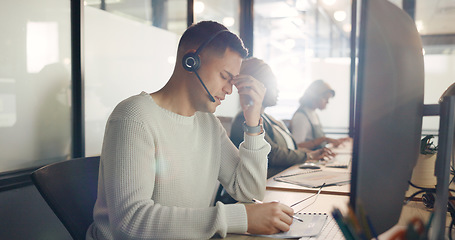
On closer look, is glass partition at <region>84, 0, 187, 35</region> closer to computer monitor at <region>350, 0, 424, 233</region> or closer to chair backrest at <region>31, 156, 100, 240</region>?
chair backrest at <region>31, 156, 100, 240</region>

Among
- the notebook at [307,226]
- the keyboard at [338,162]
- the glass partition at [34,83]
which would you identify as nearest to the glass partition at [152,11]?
the glass partition at [34,83]

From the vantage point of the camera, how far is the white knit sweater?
2.97 feet

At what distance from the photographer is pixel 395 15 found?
553mm

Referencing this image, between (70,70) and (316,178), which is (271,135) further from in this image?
(70,70)

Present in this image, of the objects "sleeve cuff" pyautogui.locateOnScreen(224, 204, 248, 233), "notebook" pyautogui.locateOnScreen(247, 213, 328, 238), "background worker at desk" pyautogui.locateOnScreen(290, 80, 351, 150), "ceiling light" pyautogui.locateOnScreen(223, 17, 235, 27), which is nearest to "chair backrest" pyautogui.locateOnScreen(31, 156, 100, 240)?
"sleeve cuff" pyautogui.locateOnScreen(224, 204, 248, 233)

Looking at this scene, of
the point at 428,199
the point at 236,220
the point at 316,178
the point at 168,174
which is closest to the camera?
the point at 236,220

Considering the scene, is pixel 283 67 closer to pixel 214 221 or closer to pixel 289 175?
pixel 289 175

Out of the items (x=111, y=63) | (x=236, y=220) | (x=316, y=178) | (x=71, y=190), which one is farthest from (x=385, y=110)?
(x=111, y=63)

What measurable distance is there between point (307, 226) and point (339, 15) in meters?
3.83

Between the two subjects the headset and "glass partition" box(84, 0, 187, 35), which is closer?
the headset

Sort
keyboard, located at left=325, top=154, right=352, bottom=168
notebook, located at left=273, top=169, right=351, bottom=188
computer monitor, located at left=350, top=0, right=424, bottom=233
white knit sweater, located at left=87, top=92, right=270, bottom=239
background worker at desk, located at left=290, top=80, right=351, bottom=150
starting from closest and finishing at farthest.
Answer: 1. computer monitor, located at left=350, top=0, right=424, bottom=233
2. white knit sweater, located at left=87, top=92, right=270, bottom=239
3. notebook, located at left=273, top=169, right=351, bottom=188
4. keyboard, located at left=325, top=154, right=352, bottom=168
5. background worker at desk, located at left=290, top=80, right=351, bottom=150

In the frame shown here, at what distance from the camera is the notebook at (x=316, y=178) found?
1.61 m

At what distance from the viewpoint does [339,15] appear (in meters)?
4.40

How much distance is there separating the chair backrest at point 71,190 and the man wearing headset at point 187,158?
6 centimetres
